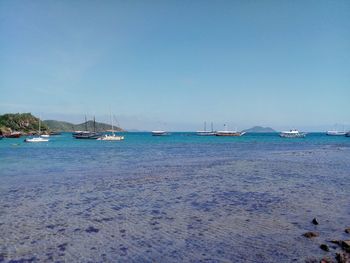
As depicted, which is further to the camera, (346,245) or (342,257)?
(346,245)

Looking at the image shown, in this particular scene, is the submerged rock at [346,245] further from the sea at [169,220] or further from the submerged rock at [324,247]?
the submerged rock at [324,247]

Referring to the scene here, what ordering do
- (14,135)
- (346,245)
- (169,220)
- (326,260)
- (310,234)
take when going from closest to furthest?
1. (326,260)
2. (346,245)
3. (310,234)
4. (169,220)
5. (14,135)

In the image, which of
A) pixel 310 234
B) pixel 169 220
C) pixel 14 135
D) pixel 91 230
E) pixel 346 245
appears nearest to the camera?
pixel 346 245

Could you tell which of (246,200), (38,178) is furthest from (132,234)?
(38,178)

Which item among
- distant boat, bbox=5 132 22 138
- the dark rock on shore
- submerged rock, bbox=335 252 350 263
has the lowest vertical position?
the dark rock on shore

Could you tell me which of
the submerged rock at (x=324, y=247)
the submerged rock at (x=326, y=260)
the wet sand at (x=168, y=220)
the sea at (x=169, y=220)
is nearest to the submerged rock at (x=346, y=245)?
the sea at (x=169, y=220)

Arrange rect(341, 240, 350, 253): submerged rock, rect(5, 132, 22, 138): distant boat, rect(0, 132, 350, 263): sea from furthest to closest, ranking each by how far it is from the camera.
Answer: rect(5, 132, 22, 138): distant boat
rect(0, 132, 350, 263): sea
rect(341, 240, 350, 253): submerged rock

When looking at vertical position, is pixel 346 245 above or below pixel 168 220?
above

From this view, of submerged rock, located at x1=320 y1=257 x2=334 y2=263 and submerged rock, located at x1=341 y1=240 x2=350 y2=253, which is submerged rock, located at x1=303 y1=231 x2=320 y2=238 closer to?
submerged rock, located at x1=341 y1=240 x2=350 y2=253

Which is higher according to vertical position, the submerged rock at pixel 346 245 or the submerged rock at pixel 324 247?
the submerged rock at pixel 346 245

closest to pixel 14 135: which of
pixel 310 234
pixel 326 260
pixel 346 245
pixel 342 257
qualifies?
pixel 310 234

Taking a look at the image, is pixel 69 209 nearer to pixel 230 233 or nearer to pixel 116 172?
pixel 230 233

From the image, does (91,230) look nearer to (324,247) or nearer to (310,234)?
(310,234)

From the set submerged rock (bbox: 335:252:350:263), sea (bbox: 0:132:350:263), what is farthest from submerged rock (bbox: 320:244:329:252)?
submerged rock (bbox: 335:252:350:263)
